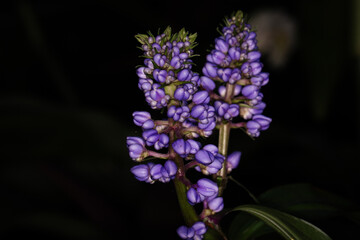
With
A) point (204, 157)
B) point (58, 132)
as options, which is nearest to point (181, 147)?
point (204, 157)

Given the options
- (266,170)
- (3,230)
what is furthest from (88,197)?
(266,170)

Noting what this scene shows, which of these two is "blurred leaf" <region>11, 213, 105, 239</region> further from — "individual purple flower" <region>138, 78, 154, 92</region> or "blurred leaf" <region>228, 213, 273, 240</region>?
"individual purple flower" <region>138, 78, 154, 92</region>

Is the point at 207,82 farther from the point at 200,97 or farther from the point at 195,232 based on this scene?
the point at 195,232

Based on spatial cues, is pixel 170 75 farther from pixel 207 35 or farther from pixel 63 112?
pixel 207 35

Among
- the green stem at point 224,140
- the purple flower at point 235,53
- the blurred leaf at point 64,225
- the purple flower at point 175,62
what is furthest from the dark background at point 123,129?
the purple flower at point 175,62

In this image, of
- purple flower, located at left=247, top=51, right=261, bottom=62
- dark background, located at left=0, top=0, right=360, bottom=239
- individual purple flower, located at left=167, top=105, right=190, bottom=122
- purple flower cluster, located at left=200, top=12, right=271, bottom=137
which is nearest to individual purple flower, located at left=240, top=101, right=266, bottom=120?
purple flower cluster, located at left=200, top=12, right=271, bottom=137

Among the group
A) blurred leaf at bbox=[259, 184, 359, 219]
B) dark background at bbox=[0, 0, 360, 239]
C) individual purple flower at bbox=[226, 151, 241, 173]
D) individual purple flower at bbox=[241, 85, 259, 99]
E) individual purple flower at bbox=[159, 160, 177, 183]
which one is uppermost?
individual purple flower at bbox=[241, 85, 259, 99]

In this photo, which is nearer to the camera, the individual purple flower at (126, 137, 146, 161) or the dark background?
the individual purple flower at (126, 137, 146, 161)
